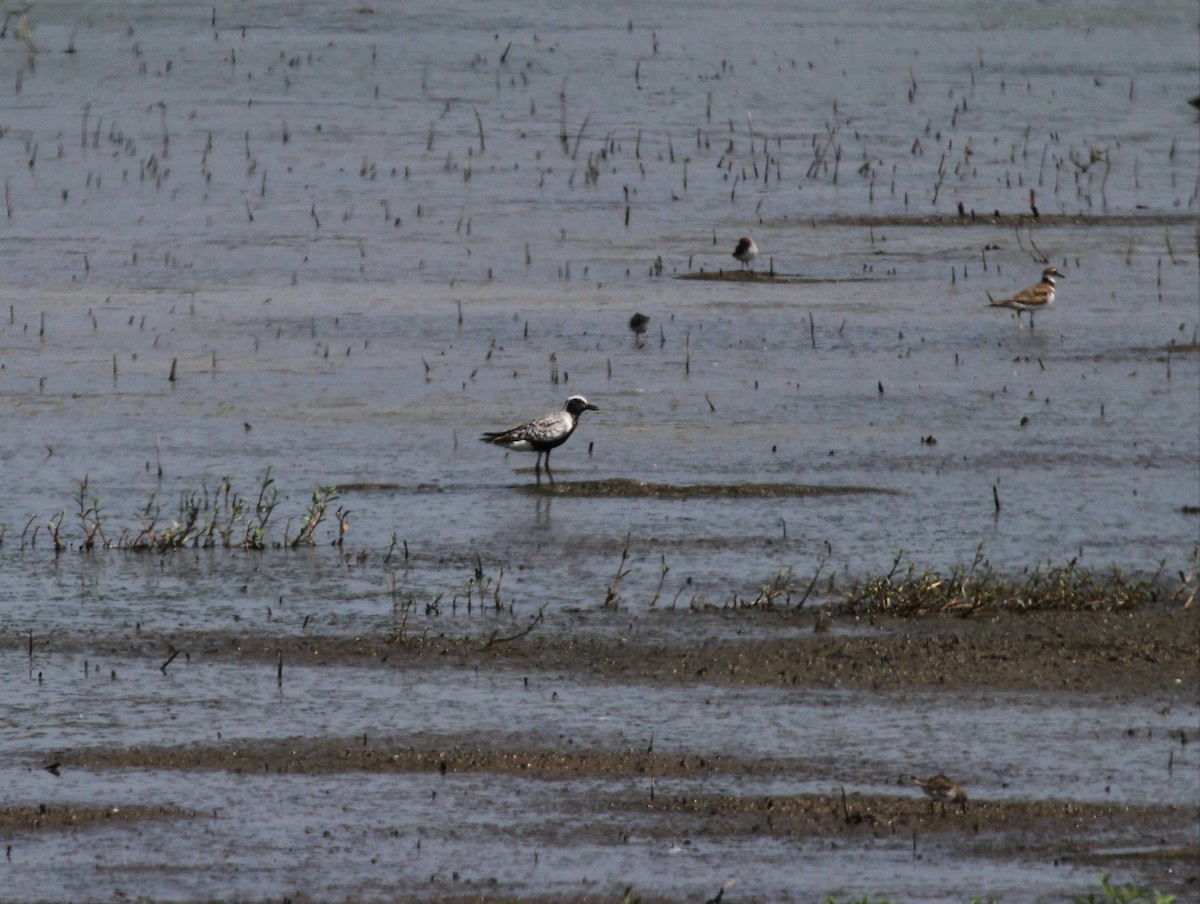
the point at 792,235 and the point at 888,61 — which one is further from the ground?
the point at 888,61

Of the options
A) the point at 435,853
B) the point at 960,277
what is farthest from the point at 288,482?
the point at 960,277

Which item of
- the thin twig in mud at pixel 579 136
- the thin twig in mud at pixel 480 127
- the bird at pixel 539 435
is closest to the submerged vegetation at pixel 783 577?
the bird at pixel 539 435

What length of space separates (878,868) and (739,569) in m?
3.98

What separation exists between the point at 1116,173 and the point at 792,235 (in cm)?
577

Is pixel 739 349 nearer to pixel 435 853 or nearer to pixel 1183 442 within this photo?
pixel 1183 442

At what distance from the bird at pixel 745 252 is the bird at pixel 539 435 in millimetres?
6267

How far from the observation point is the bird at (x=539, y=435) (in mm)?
12961

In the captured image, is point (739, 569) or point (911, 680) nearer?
point (911, 680)

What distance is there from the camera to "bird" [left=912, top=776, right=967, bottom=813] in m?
7.32

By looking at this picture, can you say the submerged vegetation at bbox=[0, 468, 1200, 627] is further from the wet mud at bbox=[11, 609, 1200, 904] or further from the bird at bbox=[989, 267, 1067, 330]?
the bird at bbox=[989, 267, 1067, 330]

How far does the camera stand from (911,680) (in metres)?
9.01

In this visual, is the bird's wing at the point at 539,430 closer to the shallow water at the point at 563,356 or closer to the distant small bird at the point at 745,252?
the shallow water at the point at 563,356

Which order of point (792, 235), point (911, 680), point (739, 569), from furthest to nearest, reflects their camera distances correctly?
1. point (792, 235)
2. point (739, 569)
3. point (911, 680)

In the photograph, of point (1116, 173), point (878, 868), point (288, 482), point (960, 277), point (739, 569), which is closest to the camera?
point (878, 868)
